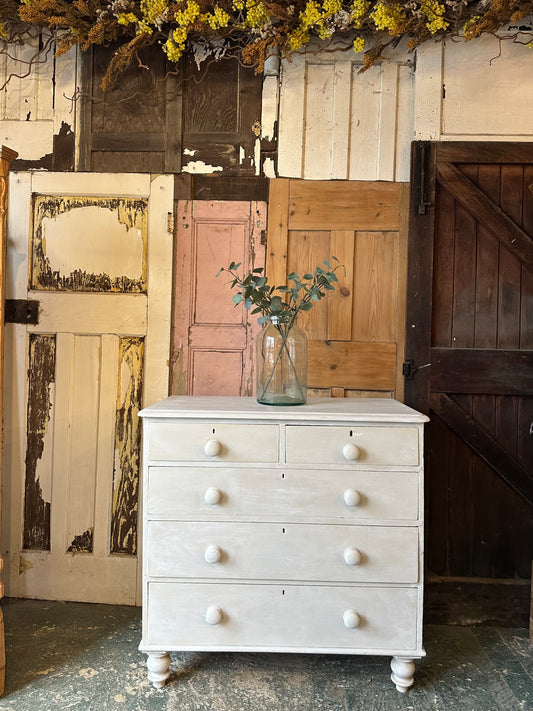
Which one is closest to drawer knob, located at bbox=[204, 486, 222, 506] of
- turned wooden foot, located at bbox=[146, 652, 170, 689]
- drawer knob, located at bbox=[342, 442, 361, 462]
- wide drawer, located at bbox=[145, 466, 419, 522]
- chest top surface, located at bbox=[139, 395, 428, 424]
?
wide drawer, located at bbox=[145, 466, 419, 522]

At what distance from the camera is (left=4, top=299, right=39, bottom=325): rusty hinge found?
2662 mm

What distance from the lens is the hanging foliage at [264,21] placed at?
231 cm

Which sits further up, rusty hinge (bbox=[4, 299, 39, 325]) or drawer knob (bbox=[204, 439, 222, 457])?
rusty hinge (bbox=[4, 299, 39, 325])

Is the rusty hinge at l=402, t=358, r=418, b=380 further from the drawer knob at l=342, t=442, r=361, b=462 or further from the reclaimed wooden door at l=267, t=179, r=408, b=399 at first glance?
the drawer knob at l=342, t=442, r=361, b=462

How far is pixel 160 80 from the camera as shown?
8.63 ft

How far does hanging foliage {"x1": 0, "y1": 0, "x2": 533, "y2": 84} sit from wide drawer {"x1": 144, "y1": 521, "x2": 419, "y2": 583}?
204 cm

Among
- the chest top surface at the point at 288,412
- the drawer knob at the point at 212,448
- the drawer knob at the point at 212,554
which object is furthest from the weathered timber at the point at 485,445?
the drawer knob at the point at 212,554

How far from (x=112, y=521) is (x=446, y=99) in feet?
8.55

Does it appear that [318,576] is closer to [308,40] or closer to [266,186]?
[266,186]

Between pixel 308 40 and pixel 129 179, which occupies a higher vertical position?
pixel 308 40

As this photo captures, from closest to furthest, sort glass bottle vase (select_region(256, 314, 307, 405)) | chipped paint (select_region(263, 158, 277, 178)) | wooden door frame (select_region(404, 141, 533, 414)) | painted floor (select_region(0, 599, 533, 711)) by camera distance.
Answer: painted floor (select_region(0, 599, 533, 711)), glass bottle vase (select_region(256, 314, 307, 405)), wooden door frame (select_region(404, 141, 533, 414)), chipped paint (select_region(263, 158, 277, 178))

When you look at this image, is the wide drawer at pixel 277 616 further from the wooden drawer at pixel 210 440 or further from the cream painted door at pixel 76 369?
the cream painted door at pixel 76 369

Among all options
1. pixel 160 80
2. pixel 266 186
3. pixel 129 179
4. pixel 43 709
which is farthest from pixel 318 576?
pixel 160 80

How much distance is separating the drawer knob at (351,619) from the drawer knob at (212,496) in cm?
64
